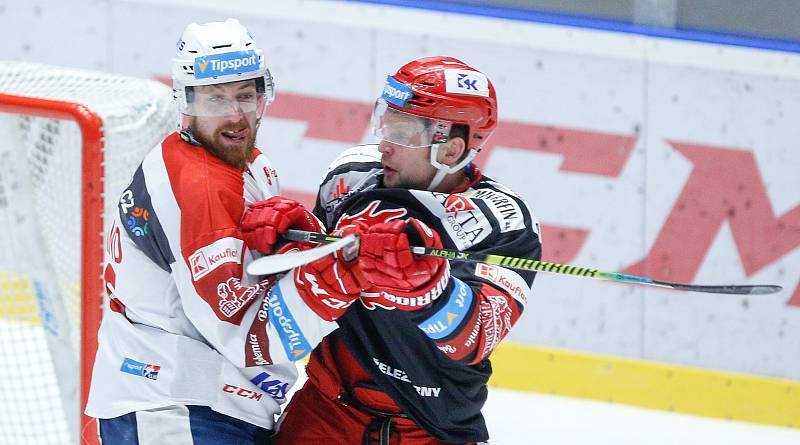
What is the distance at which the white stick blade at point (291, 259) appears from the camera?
7.12 feet

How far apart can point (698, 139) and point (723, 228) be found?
36cm

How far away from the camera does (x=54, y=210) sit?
3.50m

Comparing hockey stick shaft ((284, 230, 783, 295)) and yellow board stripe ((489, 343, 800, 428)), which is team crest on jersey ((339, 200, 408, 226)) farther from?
yellow board stripe ((489, 343, 800, 428))

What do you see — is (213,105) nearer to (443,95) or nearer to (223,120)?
(223,120)

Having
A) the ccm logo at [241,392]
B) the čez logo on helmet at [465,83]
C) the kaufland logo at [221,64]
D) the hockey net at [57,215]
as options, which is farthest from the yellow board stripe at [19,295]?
the čez logo on helmet at [465,83]

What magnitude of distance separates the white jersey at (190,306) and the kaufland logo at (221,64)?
150 millimetres

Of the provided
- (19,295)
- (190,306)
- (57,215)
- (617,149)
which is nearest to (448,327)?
(190,306)

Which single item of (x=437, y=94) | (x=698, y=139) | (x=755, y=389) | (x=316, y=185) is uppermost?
(x=437, y=94)

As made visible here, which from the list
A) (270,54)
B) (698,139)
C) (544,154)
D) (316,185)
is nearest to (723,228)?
(698,139)

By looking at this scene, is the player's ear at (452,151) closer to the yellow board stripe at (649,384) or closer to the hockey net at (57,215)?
the hockey net at (57,215)

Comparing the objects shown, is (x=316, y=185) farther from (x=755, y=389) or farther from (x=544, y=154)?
(x=755, y=389)

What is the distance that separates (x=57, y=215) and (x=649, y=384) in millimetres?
2438

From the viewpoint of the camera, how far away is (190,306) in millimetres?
2371

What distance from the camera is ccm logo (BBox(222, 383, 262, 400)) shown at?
98.4 inches
